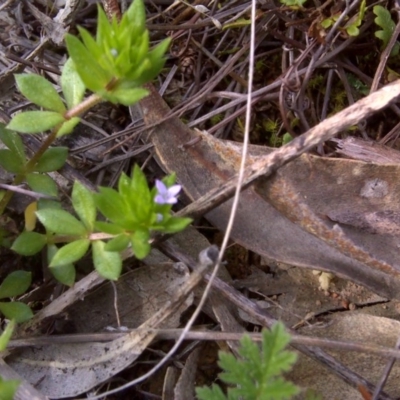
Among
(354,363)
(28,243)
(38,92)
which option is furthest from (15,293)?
(354,363)

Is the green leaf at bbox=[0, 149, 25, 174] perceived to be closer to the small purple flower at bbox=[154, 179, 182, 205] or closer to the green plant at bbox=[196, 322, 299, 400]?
the small purple flower at bbox=[154, 179, 182, 205]

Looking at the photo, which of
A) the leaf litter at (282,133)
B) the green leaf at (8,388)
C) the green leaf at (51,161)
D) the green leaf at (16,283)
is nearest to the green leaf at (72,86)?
the green leaf at (51,161)

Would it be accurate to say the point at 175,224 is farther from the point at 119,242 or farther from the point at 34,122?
the point at 34,122

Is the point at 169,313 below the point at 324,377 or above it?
above

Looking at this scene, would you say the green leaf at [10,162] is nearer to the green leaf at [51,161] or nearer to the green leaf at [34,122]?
the green leaf at [51,161]

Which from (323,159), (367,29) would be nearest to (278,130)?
(323,159)

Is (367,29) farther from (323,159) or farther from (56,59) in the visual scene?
(56,59)
